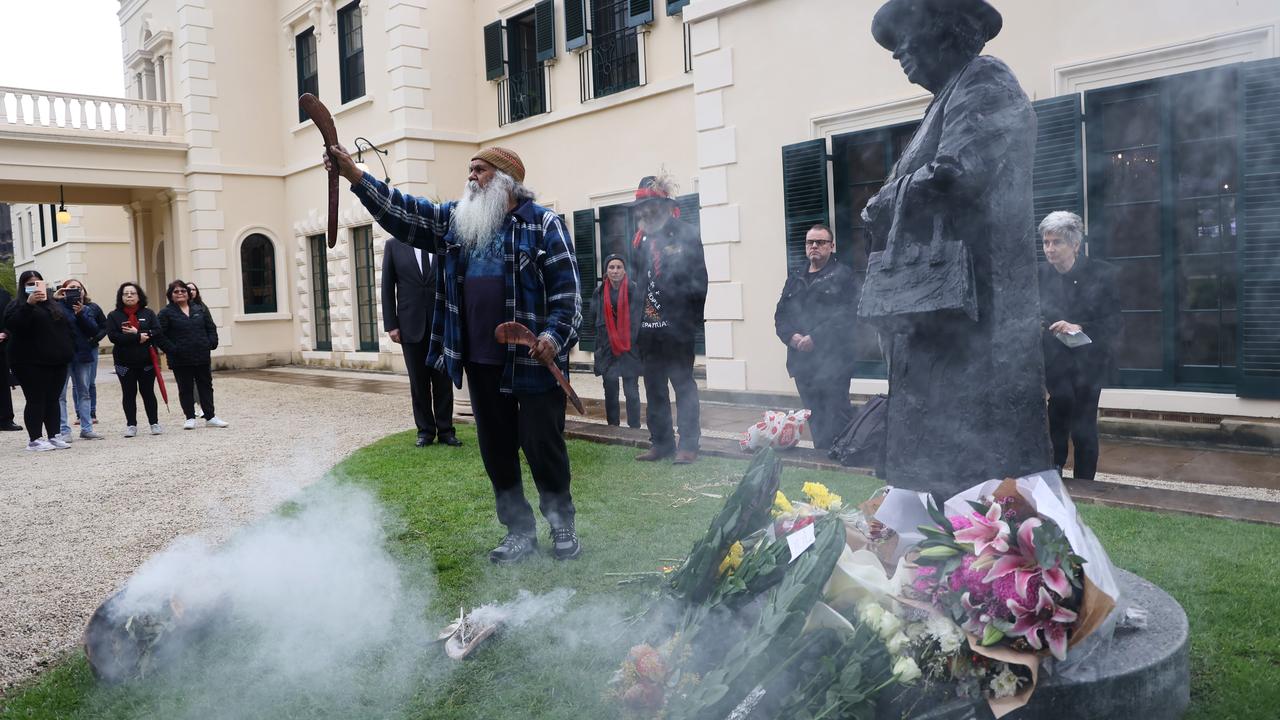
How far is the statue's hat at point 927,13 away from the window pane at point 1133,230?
5.11 meters

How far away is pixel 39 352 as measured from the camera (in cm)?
888

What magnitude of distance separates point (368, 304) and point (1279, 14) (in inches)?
587

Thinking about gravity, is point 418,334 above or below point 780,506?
above

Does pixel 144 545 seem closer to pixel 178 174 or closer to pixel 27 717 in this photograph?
pixel 27 717

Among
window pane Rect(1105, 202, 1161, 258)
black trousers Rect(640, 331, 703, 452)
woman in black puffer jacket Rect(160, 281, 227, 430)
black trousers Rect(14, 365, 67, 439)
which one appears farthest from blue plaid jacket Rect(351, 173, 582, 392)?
black trousers Rect(14, 365, 67, 439)

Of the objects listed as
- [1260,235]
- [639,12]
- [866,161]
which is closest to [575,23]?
[639,12]

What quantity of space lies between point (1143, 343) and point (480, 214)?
5.65m

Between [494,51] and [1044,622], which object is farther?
[494,51]

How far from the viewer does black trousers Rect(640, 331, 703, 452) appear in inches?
258

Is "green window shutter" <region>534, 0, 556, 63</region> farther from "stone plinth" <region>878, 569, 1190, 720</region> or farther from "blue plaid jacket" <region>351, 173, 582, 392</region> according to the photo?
"stone plinth" <region>878, 569, 1190, 720</region>

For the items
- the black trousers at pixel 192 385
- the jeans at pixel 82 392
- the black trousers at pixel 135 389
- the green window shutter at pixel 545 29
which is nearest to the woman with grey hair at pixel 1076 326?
the black trousers at pixel 192 385

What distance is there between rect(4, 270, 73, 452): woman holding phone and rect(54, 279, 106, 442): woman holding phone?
397 millimetres

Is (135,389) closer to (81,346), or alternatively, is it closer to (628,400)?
(81,346)

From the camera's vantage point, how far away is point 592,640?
316 centimetres
